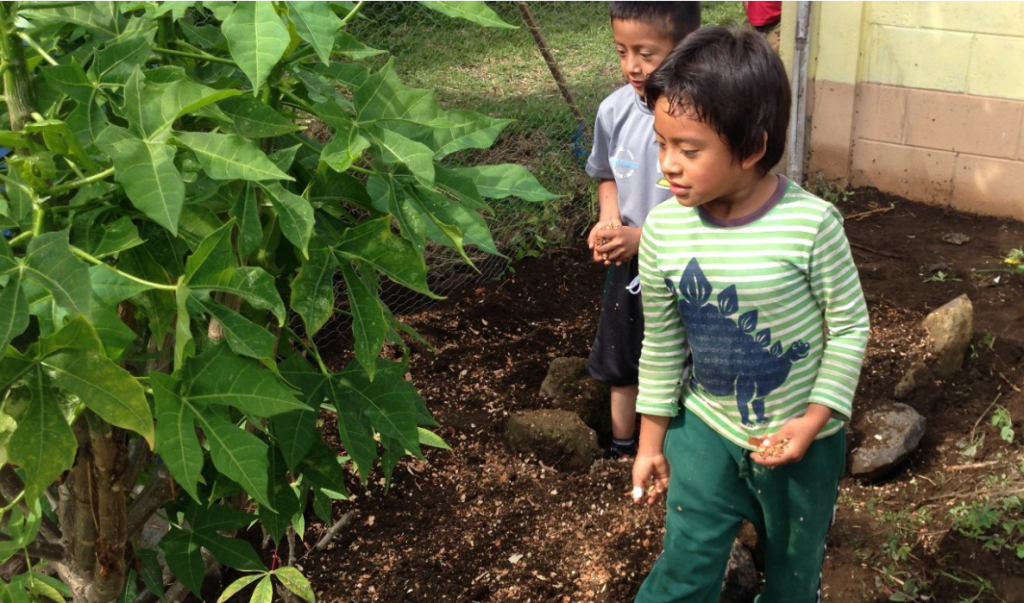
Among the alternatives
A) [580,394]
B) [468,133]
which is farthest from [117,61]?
[580,394]

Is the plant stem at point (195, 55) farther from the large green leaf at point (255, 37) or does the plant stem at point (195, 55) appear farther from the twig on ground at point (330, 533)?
the twig on ground at point (330, 533)

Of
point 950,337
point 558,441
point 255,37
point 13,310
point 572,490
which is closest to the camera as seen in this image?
point 13,310

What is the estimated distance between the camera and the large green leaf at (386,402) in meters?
1.73

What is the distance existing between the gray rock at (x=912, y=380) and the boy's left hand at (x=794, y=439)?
1.71 metres

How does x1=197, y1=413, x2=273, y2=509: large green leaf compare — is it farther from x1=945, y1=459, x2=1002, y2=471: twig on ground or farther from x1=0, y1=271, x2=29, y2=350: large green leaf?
x1=945, y1=459, x2=1002, y2=471: twig on ground

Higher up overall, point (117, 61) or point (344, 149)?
point (117, 61)

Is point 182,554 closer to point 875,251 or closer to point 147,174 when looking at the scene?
point 147,174

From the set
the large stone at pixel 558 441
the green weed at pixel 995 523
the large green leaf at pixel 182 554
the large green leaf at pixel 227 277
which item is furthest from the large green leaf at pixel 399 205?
the green weed at pixel 995 523

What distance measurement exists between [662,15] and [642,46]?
3.9 inches

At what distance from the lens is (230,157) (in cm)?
132

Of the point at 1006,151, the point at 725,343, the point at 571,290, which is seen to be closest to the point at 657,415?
the point at 725,343

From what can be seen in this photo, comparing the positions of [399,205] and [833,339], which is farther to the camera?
[833,339]

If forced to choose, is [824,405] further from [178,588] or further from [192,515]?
[178,588]

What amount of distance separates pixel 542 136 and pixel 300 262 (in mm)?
3463
